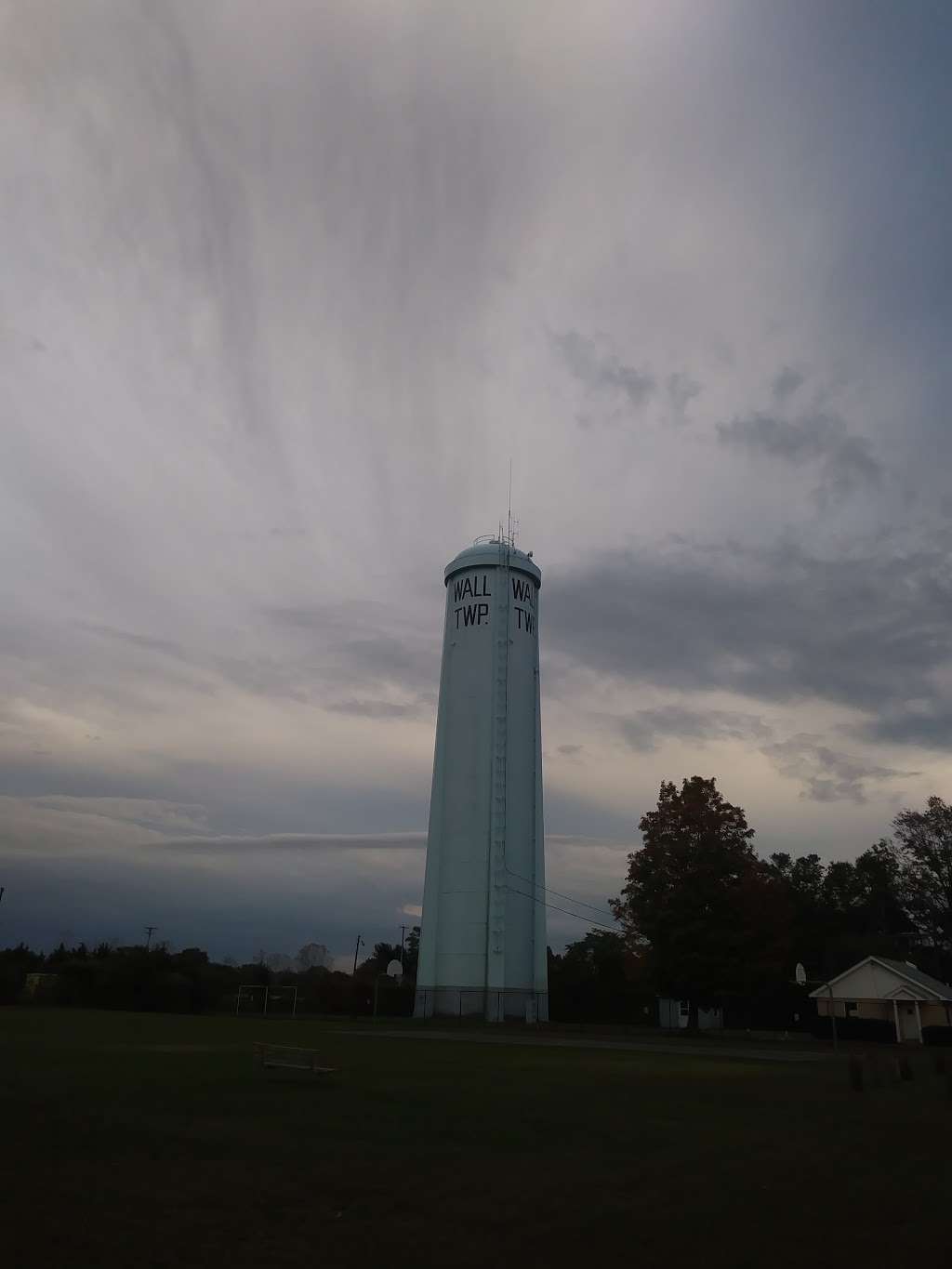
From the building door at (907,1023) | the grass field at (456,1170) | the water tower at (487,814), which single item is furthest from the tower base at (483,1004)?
the grass field at (456,1170)

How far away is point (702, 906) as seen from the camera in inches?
1747

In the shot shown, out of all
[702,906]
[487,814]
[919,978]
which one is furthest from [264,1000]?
[919,978]

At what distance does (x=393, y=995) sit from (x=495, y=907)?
39.7 ft

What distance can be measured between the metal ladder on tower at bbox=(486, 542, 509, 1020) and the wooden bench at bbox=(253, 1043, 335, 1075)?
3441cm

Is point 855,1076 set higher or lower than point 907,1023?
lower

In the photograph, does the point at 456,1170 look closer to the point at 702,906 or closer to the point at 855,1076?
the point at 855,1076

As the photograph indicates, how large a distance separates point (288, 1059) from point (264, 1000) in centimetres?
4605

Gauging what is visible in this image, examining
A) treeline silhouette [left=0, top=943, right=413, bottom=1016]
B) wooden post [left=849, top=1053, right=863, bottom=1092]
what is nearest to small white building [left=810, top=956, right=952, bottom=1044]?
treeline silhouette [left=0, top=943, right=413, bottom=1016]

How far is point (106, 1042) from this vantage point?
2747 cm

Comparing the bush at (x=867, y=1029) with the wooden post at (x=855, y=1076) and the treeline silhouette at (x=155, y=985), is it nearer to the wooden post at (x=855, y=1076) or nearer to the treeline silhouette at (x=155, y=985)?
the treeline silhouette at (x=155, y=985)

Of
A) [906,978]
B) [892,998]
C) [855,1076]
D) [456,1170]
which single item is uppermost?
[906,978]

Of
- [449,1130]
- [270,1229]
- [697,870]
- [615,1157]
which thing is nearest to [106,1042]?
[449,1130]

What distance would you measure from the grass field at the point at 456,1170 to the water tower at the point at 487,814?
126 feet

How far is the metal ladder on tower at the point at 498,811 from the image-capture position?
2221 inches
